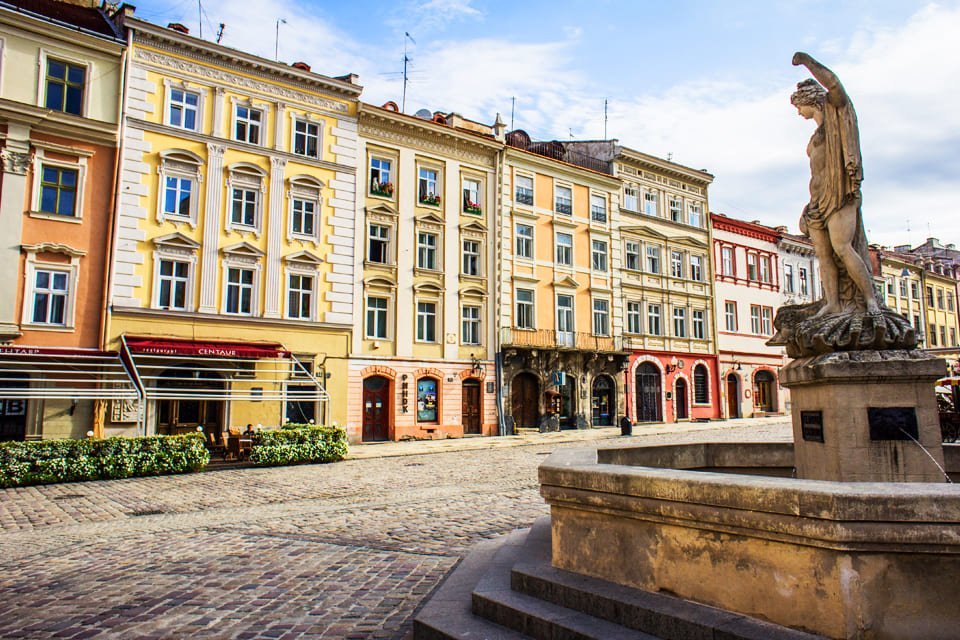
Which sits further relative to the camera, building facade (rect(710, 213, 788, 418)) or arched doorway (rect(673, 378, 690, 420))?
building facade (rect(710, 213, 788, 418))

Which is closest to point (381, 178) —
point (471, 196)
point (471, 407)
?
point (471, 196)

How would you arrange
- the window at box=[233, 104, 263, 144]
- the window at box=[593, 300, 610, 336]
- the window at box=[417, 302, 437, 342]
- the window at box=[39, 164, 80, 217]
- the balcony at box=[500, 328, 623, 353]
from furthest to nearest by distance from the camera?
the window at box=[593, 300, 610, 336]
the balcony at box=[500, 328, 623, 353]
the window at box=[417, 302, 437, 342]
the window at box=[233, 104, 263, 144]
the window at box=[39, 164, 80, 217]

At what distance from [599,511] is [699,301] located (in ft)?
120

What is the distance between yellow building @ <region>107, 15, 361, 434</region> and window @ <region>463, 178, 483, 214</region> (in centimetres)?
573

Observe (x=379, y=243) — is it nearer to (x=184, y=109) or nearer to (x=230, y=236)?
(x=230, y=236)

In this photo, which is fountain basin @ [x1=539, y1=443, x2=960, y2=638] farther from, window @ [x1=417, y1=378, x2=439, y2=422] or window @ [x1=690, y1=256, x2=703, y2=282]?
window @ [x1=690, y1=256, x2=703, y2=282]

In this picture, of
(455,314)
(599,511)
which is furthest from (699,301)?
(599,511)

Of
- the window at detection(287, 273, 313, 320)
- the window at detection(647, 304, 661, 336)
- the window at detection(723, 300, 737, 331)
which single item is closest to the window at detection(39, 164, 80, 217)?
the window at detection(287, 273, 313, 320)

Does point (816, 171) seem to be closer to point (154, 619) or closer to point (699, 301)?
point (154, 619)

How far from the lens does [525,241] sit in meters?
32.2

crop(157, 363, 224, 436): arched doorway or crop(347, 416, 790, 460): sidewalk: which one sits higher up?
crop(157, 363, 224, 436): arched doorway

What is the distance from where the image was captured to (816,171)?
20.2 ft

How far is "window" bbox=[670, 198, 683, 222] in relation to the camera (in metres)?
38.2

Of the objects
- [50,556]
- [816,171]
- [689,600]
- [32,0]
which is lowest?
[50,556]
